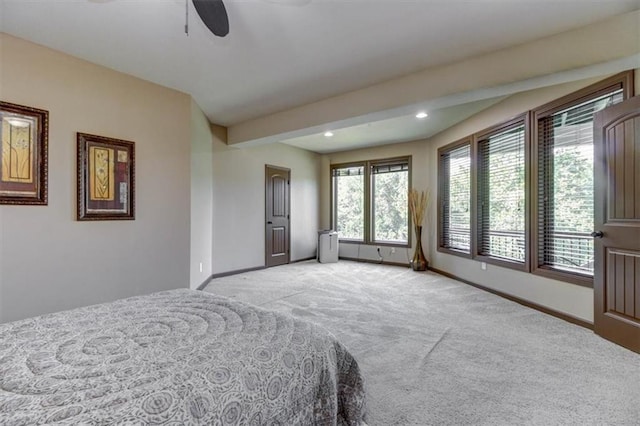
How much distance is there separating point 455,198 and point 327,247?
9.29 feet

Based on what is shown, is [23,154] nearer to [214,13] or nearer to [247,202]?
[214,13]

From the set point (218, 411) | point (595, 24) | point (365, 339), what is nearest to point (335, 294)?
point (365, 339)

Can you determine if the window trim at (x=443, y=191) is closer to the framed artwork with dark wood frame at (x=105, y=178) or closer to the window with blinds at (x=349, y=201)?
the window with blinds at (x=349, y=201)

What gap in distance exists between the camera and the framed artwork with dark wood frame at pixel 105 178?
2.85 m

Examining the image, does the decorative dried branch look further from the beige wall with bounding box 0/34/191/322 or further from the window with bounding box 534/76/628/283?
the beige wall with bounding box 0/34/191/322

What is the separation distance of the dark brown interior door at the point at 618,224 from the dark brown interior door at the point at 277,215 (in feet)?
15.7

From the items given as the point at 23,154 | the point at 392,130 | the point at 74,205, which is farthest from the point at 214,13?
the point at 392,130

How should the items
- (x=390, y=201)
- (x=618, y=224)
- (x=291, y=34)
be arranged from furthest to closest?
1. (x=390, y=201)
2. (x=618, y=224)
3. (x=291, y=34)

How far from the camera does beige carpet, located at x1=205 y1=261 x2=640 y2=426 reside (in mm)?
1739

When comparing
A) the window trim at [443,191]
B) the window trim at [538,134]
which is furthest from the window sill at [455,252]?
the window trim at [538,134]

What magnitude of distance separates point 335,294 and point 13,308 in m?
3.20

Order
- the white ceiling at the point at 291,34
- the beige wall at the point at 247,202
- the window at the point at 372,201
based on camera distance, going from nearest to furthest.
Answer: the white ceiling at the point at 291,34 < the beige wall at the point at 247,202 < the window at the point at 372,201

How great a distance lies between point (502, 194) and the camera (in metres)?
4.20

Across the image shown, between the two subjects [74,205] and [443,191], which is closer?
[74,205]
